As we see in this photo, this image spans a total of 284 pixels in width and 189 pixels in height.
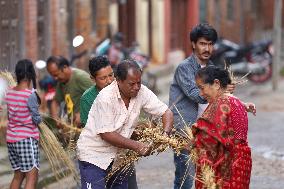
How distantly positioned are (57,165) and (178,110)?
1.48 m

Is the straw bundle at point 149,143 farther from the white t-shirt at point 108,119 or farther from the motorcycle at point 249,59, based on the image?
the motorcycle at point 249,59

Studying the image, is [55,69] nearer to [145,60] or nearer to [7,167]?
[7,167]

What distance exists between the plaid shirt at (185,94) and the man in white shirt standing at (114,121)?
878 mm

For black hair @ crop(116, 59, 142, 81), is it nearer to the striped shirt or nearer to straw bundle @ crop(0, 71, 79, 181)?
the striped shirt

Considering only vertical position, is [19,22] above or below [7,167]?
above

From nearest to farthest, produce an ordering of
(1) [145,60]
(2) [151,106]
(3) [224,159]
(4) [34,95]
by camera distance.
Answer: (3) [224,159] < (2) [151,106] < (4) [34,95] < (1) [145,60]

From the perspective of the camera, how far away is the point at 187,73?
26.5 feet

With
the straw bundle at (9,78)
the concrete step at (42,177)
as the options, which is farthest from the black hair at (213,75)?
the concrete step at (42,177)

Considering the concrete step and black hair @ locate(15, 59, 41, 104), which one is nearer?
black hair @ locate(15, 59, 41, 104)

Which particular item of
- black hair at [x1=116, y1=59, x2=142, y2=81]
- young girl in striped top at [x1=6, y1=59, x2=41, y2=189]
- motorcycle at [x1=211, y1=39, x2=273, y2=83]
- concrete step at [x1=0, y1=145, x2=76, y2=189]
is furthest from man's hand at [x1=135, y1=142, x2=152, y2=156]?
motorcycle at [x1=211, y1=39, x2=273, y2=83]

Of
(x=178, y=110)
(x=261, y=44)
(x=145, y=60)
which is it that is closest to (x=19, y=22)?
(x=145, y=60)

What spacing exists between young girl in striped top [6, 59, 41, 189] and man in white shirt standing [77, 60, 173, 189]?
160 cm

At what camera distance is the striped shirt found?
8648 millimetres

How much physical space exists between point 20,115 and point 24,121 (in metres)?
0.07
